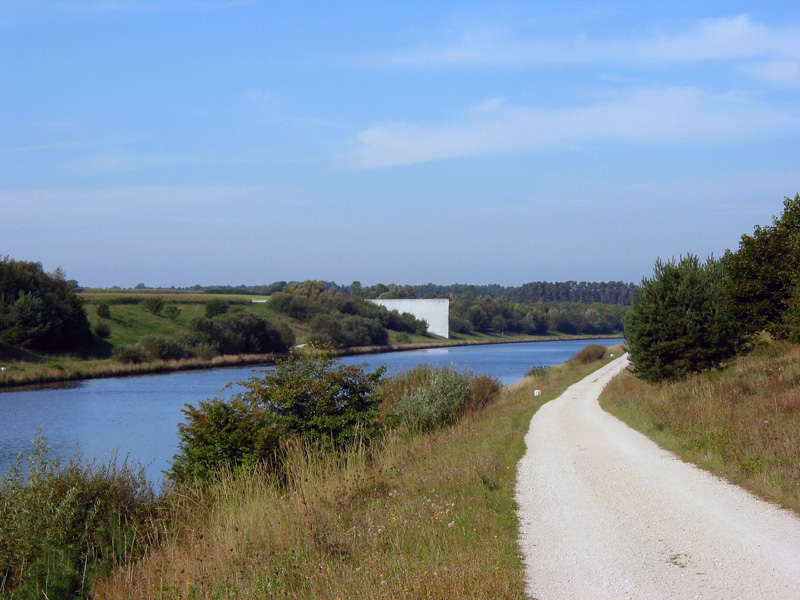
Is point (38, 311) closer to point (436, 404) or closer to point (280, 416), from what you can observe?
point (436, 404)

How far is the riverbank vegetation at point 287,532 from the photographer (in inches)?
235

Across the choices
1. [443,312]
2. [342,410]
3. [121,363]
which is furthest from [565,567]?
[443,312]

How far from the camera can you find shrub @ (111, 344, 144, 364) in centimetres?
5316

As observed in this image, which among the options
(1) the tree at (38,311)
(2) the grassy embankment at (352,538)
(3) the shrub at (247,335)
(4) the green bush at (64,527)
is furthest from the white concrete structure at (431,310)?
(4) the green bush at (64,527)

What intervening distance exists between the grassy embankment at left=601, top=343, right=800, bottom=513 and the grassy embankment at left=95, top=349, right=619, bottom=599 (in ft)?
9.96

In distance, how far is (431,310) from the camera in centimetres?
11844

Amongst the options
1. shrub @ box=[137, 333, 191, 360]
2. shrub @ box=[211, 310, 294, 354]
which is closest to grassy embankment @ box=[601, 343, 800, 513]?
shrub @ box=[137, 333, 191, 360]

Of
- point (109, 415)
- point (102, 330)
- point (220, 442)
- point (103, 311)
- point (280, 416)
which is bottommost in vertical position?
point (109, 415)

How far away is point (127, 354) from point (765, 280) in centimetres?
4484

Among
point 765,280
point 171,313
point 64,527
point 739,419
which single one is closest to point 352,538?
point 64,527

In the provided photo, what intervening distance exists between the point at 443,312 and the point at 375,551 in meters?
111

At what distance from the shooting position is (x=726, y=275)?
24.2m

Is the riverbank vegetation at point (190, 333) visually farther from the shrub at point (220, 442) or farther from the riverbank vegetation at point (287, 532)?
the riverbank vegetation at point (287, 532)

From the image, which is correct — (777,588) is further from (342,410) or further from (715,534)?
(342,410)
